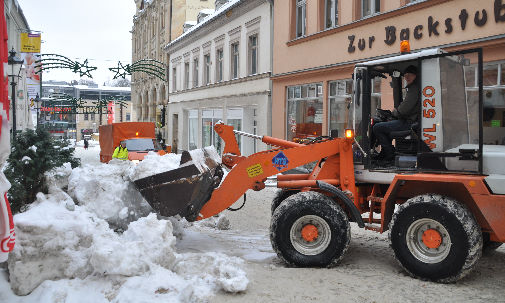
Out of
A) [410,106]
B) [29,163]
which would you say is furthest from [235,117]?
[410,106]

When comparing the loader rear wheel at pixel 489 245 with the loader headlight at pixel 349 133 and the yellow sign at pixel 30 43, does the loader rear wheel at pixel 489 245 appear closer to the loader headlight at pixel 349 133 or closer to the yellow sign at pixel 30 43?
the loader headlight at pixel 349 133

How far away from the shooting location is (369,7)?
15055 millimetres

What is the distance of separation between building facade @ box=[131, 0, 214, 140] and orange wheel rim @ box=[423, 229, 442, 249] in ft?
105

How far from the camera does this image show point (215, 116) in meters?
26.4

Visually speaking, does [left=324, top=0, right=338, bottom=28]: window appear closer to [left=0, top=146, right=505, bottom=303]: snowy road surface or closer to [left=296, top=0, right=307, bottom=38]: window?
[left=296, top=0, right=307, bottom=38]: window

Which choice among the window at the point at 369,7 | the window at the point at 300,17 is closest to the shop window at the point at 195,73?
the window at the point at 300,17

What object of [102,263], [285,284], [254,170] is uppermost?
[254,170]

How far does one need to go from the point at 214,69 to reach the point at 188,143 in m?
6.87

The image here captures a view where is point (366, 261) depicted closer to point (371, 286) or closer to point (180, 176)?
point (371, 286)

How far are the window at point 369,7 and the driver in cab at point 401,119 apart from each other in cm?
954

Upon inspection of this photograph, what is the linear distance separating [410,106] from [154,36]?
39.5m

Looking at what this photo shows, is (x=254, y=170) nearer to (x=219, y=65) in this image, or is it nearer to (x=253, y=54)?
(x=253, y=54)

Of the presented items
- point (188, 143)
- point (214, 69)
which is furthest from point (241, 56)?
point (188, 143)

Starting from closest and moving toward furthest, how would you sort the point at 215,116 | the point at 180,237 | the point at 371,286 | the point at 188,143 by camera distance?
the point at 371,286 → the point at 180,237 → the point at 215,116 → the point at 188,143
